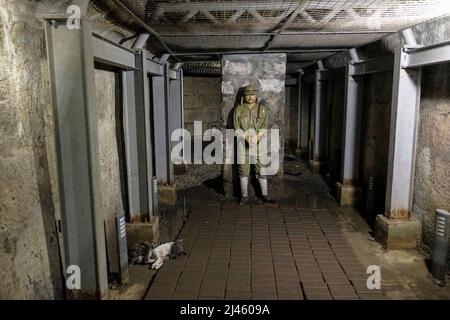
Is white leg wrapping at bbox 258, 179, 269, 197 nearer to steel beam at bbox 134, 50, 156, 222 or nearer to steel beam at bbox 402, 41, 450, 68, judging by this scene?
steel beam at bbox 134, 50, 156, 222

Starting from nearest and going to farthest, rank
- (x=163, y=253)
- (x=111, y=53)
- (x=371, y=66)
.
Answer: (x=111, y=53) < (x=163, y=253) < (x=371, y=66)

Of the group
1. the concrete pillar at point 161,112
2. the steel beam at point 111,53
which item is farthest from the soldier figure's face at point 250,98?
the steel beam at point 111,53

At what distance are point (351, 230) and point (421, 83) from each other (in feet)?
7.67

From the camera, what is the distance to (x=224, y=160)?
7055 mm

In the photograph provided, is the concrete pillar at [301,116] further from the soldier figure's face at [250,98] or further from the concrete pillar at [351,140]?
the soldier figure's face at [250,98]

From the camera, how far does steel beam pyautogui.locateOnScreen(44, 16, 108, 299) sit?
275 centimetres

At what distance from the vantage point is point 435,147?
428 centimetres

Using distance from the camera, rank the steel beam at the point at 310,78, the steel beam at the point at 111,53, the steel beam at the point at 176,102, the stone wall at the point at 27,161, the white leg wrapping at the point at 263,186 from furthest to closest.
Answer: the steel beam at the point at 310,78, the steel beam at the point at 176,102, the white leg wrapping at the point at 263,186, the steel beam at the point at 111,53, the stone wall at the point at 27,161

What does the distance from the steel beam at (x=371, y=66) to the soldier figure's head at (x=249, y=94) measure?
1.81 metres

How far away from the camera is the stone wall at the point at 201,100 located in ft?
42.5

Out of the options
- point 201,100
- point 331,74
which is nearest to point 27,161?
point 331,74

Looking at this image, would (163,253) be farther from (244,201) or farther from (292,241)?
(244,201)

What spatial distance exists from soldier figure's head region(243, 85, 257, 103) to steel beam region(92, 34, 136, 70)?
2546mm

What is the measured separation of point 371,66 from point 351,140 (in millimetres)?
1479
